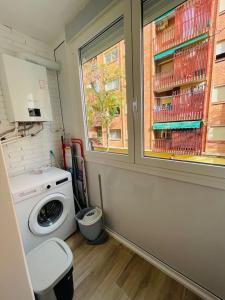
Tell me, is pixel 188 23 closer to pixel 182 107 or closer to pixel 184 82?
pixel 184 82

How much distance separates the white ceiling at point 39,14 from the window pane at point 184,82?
83 centimetres

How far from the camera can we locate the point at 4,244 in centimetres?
48

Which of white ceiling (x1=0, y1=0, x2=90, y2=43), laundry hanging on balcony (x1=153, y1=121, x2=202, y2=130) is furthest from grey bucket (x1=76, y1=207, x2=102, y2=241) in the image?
white ceiling (x1=0, y1=0, x2=90, y2=43)

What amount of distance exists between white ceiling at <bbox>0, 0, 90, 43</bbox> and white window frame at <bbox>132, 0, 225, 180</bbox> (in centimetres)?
70

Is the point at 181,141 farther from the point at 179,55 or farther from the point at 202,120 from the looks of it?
the point at 179,55

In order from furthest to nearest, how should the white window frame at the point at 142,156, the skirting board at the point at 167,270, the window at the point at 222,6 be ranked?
the skirting board at the point at 167,270, the white window frame at the point at 142,156, the window at the point at 222,6

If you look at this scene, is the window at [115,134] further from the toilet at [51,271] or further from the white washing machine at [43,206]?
the toilet at [51,271]

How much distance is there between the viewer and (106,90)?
156cm

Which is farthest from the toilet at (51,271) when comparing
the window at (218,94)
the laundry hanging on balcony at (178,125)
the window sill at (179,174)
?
the window at (218,94)

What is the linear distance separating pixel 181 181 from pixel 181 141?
0.31m

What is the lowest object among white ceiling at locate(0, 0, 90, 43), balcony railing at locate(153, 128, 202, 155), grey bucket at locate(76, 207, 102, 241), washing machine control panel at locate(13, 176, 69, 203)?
grey bucket at locate(76, 207, 102, 241)

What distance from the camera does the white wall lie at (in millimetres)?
469

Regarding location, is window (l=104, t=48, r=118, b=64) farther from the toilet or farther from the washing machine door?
the toilet

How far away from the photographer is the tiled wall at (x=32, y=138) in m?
1.59
